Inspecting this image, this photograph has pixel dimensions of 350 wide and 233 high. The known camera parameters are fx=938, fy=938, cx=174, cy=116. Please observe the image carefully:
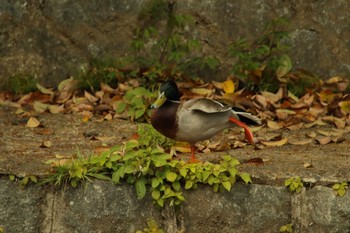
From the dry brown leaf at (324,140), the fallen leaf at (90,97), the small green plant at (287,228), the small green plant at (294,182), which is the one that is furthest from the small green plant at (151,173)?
the fallen leaf at (90,97)

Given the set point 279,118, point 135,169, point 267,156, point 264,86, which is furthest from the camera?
point 264,86

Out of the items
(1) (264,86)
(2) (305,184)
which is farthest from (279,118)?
(2) (305,184)

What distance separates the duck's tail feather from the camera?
5852 millimetres

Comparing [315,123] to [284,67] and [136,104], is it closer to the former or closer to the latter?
[284,67]

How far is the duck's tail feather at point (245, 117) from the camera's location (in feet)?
19.2

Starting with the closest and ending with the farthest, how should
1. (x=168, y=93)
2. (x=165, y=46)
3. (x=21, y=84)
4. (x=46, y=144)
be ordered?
(x=168, y=93) < (x=46, y=144) < (x=165, y=46) < (x=21, y=84)

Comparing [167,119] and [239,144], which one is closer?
[167,119]

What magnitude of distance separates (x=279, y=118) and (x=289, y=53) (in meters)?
0.96

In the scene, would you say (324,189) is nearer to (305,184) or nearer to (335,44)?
(305,184)

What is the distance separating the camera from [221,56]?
798 centimetres

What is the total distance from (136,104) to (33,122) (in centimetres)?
78

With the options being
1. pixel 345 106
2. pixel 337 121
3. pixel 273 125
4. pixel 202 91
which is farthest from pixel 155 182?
pixel 345 106

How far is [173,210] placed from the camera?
220 inches

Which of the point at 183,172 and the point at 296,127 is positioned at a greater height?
the point at 296,127
